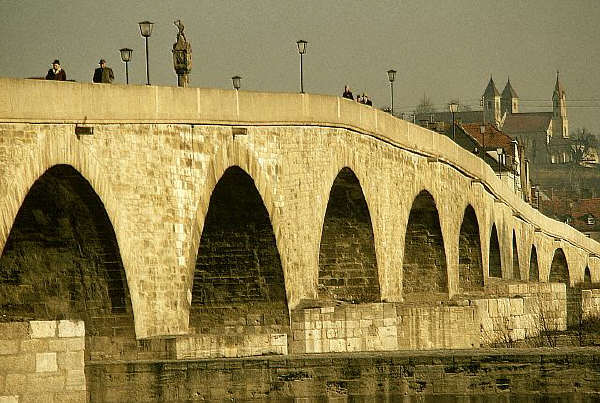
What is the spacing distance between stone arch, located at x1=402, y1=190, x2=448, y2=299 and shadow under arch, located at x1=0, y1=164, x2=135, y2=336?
18277 mm

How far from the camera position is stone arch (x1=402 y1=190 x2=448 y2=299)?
1689 inches

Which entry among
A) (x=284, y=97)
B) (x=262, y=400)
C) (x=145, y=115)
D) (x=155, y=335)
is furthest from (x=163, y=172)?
(x=262, y=400)

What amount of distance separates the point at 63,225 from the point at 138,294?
1.80 metres

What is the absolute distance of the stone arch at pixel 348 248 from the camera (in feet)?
113

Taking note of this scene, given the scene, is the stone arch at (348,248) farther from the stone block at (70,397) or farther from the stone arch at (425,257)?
the stone block at (70,397)

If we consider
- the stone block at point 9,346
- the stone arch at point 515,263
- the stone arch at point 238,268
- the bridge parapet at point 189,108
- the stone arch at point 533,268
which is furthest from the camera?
the stone arch at point 533,268

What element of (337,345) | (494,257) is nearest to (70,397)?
(337,345)

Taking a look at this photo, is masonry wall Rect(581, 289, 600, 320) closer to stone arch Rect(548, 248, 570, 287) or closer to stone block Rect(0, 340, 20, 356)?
stone arch Rect(548, 248, 570, 287)

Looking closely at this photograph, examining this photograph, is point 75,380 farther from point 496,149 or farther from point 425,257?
point 496,149

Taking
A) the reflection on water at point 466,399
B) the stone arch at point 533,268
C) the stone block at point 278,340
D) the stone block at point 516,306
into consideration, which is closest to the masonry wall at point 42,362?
the reflection on water at point 466,399

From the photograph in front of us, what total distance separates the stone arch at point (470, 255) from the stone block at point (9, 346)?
30.2 metres

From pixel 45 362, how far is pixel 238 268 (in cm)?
1133

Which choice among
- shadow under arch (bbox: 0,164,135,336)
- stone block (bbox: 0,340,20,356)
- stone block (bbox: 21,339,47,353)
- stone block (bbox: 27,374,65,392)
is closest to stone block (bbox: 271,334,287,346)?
shadow under arch (bbox: 0,164,135,336)

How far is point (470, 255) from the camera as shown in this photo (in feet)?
162
